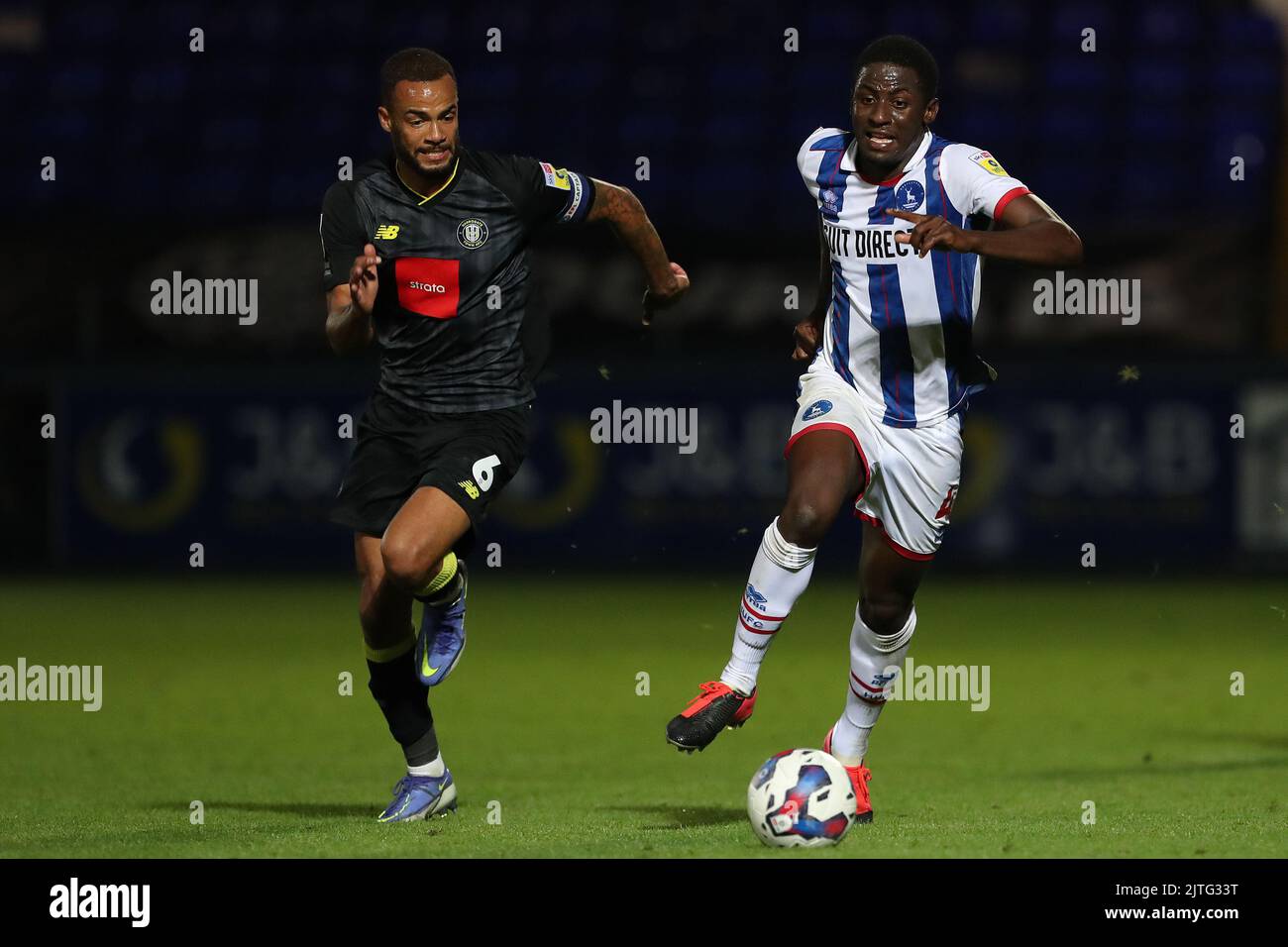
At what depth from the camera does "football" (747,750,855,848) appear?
209 inches

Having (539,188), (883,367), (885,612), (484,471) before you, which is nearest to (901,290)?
(883,367)

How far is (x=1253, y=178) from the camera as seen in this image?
628 inches

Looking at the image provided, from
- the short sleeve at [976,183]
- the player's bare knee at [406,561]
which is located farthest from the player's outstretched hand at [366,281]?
the short sleeve at [976,183]

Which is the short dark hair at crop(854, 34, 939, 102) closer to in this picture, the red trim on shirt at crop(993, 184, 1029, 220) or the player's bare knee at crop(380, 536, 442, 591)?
the red trim on shirt at crop(993, 184, 1029, 220)

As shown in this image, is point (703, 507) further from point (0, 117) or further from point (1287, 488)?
point (0, 117)

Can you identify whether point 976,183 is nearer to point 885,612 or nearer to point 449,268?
point 885,612

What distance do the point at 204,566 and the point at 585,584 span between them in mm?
2976

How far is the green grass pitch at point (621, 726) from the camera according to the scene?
5727 mm

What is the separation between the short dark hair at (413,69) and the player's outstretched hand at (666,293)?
40.4 inches

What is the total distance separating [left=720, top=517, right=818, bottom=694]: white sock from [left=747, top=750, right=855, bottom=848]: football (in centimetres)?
33

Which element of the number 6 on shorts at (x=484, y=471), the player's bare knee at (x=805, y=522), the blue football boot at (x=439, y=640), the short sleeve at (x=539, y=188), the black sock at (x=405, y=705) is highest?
the short sleeve at (x=539, y=188)

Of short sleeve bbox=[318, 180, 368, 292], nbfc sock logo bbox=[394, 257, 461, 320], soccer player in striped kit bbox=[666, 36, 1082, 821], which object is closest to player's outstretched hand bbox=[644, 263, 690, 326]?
soccer player in striped kit bbox=[666, 36, 1082, 821]

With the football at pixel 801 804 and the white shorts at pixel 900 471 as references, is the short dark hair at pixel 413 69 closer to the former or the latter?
the white shorts at pixel 900 471
